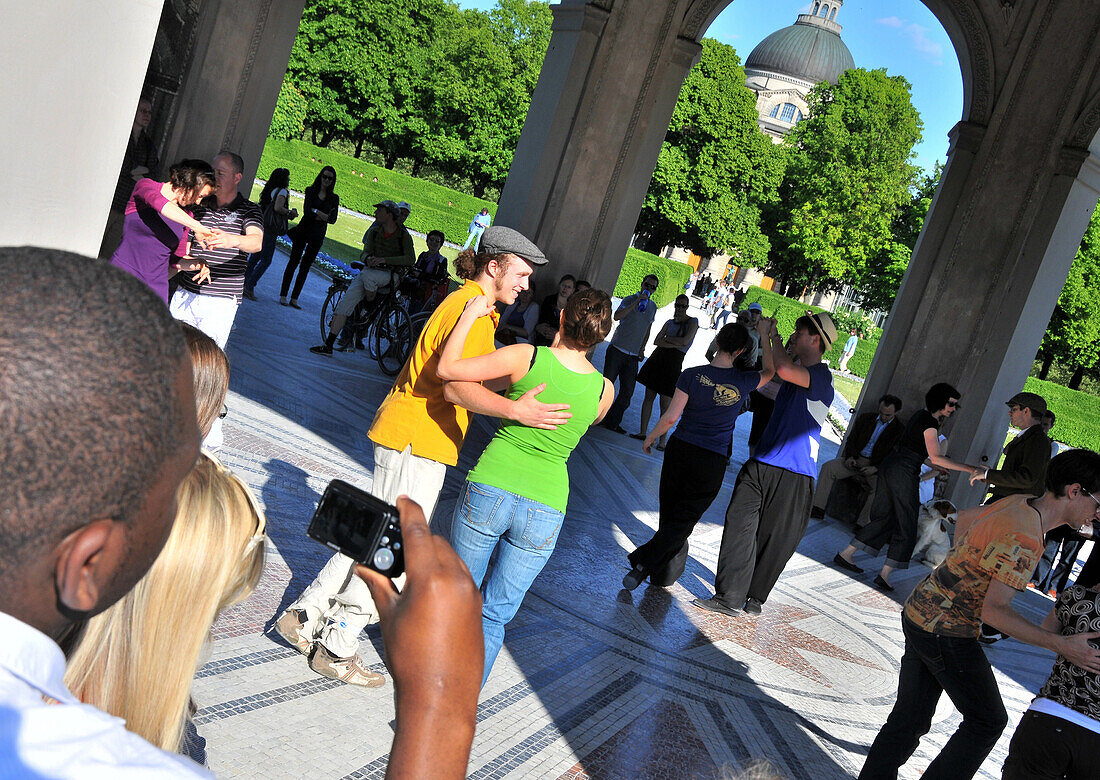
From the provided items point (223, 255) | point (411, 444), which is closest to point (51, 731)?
point (411, 444)

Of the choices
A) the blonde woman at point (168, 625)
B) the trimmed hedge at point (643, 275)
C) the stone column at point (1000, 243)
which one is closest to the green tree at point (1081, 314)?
the trimmed hedge at point (643, 275)

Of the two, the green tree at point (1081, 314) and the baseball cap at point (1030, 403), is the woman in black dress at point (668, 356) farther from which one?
the green tree at point (1081, 314)

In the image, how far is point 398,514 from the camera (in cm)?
119

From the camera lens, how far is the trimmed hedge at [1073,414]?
3828cm

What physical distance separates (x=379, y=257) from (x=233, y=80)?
2.64 m

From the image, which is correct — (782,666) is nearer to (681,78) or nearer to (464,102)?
(681,78)

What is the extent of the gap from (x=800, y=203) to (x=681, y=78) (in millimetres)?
44089

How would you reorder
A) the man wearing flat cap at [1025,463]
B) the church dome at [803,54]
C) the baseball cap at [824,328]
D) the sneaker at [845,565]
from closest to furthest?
the baseball cap at [824,328] < the man wearing flat cap at [1025,463] < the sneaker at [845,565] < the church dome at [803,54]

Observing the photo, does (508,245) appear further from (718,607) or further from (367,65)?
(367,65)

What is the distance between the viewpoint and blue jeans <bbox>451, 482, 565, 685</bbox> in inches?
156

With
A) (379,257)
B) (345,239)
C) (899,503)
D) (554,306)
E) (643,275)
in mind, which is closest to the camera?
(899,503)

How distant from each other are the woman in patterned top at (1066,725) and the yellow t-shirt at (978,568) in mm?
257

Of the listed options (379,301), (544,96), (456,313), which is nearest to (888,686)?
(456,313)

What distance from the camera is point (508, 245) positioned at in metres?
4.38
